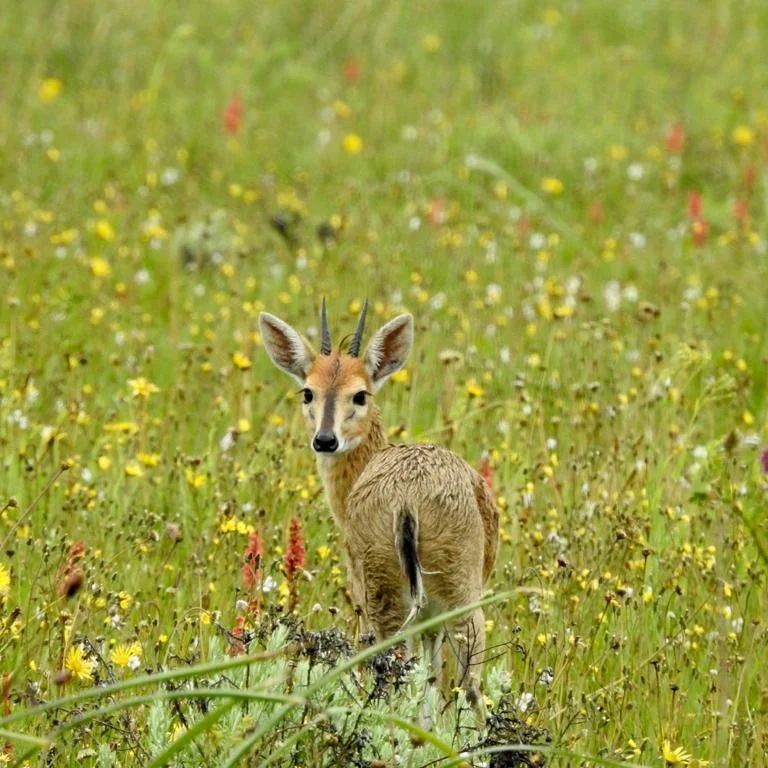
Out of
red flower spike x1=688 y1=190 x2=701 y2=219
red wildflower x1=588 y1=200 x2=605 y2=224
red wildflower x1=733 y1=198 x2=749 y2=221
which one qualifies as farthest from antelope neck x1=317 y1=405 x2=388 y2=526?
red wildflower x1=733 y1=198 x2=749 y2=221

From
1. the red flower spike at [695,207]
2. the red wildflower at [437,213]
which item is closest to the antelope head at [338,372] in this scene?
the red wildflower at [437,213]

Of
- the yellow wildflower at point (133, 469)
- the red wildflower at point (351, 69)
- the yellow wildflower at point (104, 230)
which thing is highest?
the red wildflower at point (351, 69)

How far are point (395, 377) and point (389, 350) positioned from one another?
1.50m

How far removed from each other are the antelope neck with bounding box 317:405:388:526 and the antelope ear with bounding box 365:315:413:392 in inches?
13.5

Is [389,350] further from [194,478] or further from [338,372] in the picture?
[194,478]

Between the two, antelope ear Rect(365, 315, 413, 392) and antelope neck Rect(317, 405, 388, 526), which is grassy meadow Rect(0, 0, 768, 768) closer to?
antelope neck Rect(317, 405, 388, 526)

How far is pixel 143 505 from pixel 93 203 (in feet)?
15.0

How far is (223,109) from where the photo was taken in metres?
12.8

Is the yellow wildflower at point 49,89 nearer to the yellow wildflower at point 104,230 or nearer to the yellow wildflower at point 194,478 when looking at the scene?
the yellow wildflower at point 104,230

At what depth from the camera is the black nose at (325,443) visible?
592 centimetres

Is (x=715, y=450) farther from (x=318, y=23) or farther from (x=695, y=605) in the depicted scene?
(x=318, y=23)

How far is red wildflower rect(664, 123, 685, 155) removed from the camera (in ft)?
40.9

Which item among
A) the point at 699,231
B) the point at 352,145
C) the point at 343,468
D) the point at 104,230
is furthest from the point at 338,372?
the point at 352,145

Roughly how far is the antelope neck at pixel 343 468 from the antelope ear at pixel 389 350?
1.12ft
